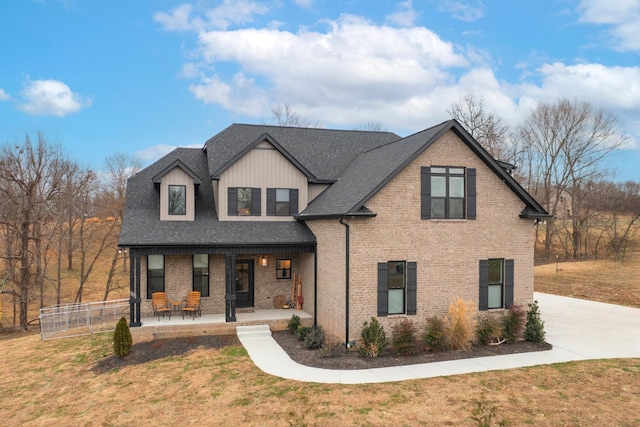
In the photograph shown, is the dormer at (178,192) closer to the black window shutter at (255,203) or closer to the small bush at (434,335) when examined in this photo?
the black window shutter at (255,203)

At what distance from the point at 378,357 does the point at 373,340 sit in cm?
52

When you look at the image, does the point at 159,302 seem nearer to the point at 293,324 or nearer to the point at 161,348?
the point at 161,348

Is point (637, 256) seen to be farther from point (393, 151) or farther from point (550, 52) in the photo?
point (393, 151)

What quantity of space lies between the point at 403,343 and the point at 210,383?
19.3ft

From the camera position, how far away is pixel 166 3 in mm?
19000

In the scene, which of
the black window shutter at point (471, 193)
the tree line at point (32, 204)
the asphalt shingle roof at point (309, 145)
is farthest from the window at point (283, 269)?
the tree line at point (32, 204)

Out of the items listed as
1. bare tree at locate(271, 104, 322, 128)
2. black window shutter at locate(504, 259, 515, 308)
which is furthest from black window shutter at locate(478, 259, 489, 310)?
bare tree at locate(271, 104, 322, 128)

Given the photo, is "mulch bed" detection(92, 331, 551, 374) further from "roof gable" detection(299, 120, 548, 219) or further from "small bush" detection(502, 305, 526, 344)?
"roof gable" detection(299, 120, 548, 219)

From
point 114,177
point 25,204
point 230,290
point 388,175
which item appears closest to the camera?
point 388,175

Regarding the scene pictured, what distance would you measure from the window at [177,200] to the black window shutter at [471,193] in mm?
11105

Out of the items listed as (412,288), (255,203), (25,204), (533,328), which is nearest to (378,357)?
(412,288)

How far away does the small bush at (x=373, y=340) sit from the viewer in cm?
A: 1298

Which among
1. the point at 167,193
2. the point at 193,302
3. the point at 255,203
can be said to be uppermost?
the point at 167,193

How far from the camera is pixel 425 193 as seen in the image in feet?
47.1
